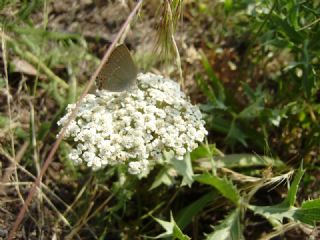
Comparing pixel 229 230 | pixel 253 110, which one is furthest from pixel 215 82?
pixel 229 230

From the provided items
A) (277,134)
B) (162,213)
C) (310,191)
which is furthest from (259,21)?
(162,213)

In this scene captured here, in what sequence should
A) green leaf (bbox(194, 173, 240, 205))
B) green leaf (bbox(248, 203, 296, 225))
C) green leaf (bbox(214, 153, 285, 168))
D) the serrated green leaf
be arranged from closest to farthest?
green leaf (bbox(248, 203, 296, 225)), green leaf (bbox(194, 173, 240, 205)), the serrated green leaf, green leaf (bbox(214, 153, 285, 168))

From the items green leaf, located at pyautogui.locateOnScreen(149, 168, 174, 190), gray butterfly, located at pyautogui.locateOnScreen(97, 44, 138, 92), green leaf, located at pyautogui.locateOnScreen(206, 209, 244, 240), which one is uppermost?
gray butterfly, located at pyautogui.locateOnScreen(97, 44, 138, 92)

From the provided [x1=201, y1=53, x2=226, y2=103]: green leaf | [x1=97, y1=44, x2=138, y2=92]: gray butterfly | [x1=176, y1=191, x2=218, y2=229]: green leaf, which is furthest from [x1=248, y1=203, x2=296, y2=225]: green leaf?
[x1=97, y1=44, x2=138, y2=92]: gray butterfly

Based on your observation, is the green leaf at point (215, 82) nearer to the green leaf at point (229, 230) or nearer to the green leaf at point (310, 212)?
the green leaf at point (229, 230)

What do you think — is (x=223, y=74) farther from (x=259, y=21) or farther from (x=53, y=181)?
(x=53, y=181)

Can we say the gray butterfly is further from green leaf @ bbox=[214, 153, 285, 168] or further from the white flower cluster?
green leaf @ bbox=[214, 153, 285, 168]
